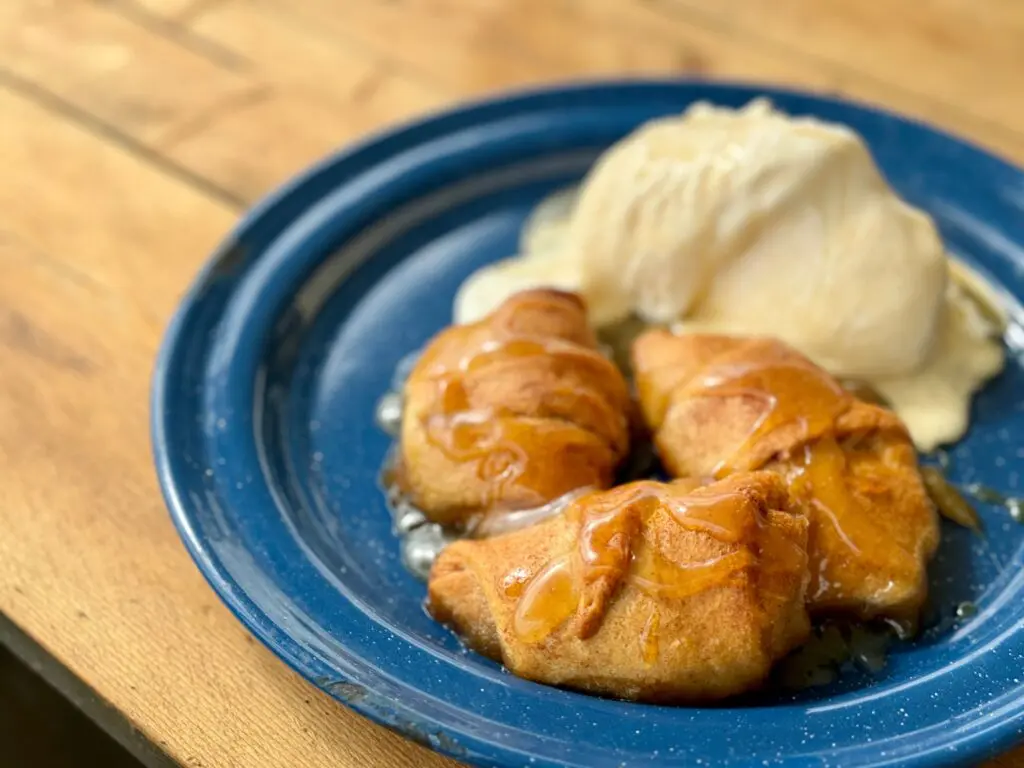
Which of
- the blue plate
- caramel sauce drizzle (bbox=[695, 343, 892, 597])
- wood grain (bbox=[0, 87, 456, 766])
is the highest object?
caramel sauce drizzle (bbox=[695, 343, 892, 597])

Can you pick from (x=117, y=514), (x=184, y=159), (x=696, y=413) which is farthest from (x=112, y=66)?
(x=696, y=413)

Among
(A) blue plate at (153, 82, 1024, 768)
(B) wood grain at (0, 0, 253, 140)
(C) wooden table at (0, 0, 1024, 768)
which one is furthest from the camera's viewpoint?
(B) wood grain at (0, 0, 253, 140)

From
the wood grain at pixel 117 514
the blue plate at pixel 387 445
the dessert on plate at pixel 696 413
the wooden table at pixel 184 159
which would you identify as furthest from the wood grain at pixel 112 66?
the dessert on plate at pixel 696 413

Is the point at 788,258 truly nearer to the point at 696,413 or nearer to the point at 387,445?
the point at 696,413

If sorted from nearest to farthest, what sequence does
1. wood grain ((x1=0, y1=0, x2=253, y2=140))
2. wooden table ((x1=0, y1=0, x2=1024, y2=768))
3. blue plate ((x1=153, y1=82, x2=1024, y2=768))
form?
blue plate ((x1=153, y1=82, x2=1024, y2=768)) < wooden table ((x1=0, y1=0, x2=1024, y2=768)) < wood grain ((x1=0, y1=0, x2=253, y2=140))

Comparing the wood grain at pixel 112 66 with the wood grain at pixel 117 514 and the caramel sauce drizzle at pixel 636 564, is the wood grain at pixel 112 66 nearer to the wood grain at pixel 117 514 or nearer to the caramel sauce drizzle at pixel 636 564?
the wood grain at pixel 117 514

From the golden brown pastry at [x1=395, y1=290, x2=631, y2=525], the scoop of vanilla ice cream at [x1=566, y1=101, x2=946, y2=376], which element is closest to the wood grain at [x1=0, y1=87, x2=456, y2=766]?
the golden brown pastry at [x1=395, y1=290, x2=631, y2=525]

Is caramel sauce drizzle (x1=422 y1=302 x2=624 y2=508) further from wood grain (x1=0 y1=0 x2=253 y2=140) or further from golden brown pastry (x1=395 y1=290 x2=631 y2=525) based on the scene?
wood grain (x1=0 y1=0 x2=253 y2=140)
